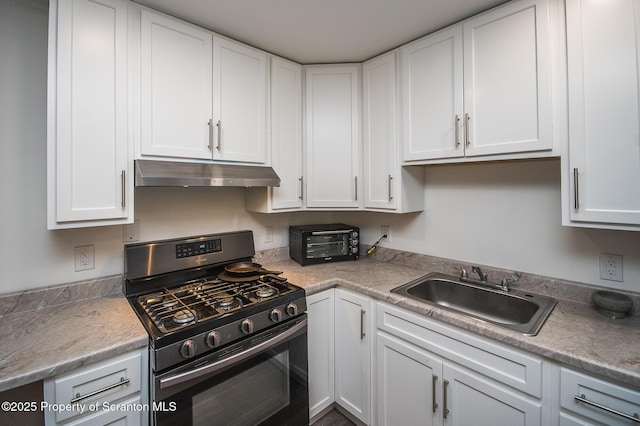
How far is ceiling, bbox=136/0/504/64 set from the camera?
4.78 feet

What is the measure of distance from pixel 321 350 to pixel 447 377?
0.75m

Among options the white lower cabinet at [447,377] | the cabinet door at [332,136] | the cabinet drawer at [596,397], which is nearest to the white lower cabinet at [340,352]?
the white lower cabinet at [447,377]

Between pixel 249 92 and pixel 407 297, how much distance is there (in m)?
1.55

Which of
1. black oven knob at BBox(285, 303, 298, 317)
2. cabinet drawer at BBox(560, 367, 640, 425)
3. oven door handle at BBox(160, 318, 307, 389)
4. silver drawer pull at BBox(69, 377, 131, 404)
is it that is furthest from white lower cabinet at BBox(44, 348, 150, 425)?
cabinet drawer at BBox(560, 367, 640, 425)

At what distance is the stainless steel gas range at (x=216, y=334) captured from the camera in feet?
3.73

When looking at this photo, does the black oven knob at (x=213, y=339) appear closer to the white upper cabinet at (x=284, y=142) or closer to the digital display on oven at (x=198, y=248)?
the digital display on oven at (x=198, y=248)

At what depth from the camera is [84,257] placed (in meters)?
1.52

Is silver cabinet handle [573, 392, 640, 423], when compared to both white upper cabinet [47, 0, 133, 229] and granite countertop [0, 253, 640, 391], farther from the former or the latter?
white upper cabinet [47, 0, 133, 229]

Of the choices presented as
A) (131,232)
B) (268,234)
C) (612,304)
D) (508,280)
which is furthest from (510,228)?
(131,232)

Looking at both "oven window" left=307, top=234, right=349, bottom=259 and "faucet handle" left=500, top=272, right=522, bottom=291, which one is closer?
"faucet handle" left=500, top=272, right=522, bottom=291

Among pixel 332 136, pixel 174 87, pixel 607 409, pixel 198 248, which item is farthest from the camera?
pixel 332 136

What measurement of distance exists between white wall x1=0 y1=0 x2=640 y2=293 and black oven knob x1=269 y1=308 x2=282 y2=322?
0.85 metres

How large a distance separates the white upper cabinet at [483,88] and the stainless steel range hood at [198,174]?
0.97 m

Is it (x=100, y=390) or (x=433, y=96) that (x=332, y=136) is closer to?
(x=433, y=96)
